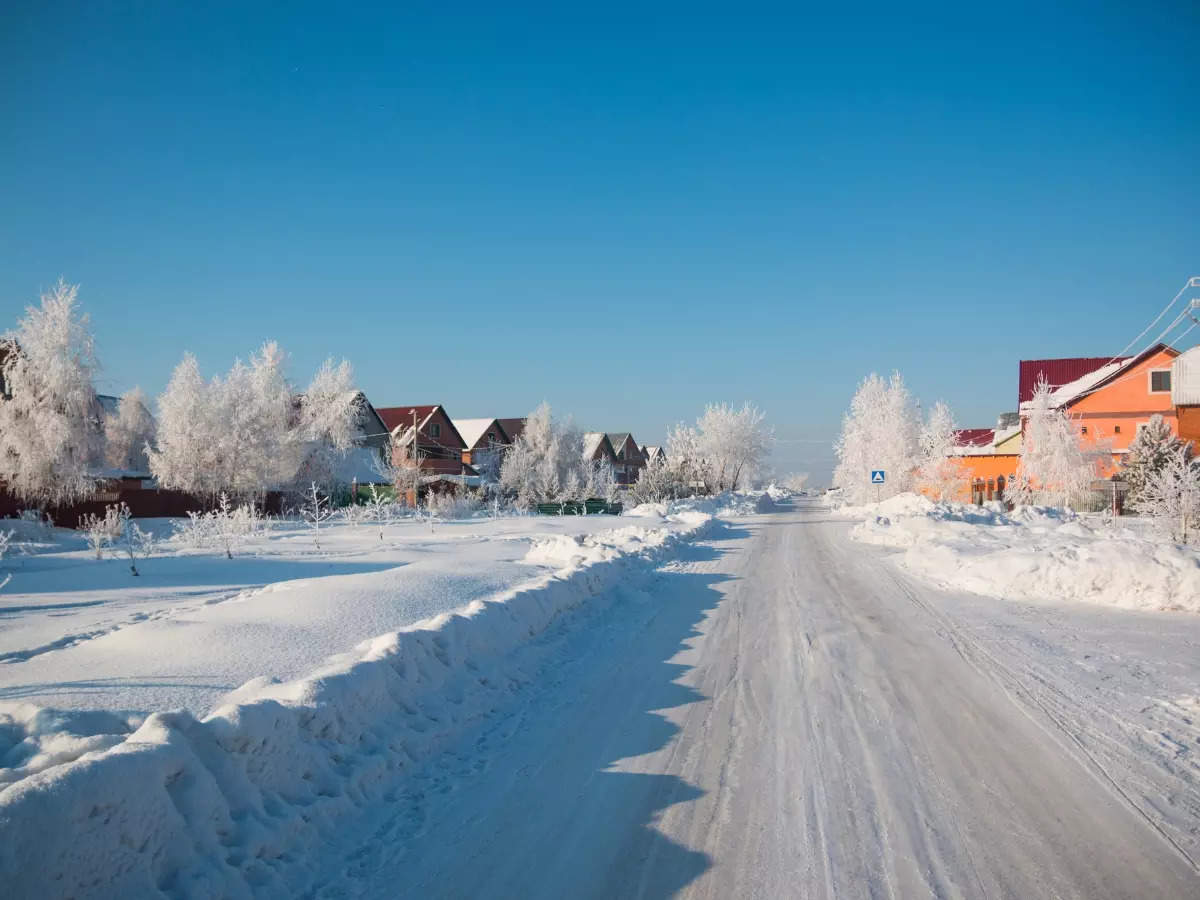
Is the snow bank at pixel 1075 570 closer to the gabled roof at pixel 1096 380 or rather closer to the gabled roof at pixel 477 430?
the gabled roof at pixel 1096 380

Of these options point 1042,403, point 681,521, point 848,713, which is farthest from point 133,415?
point 1042,403

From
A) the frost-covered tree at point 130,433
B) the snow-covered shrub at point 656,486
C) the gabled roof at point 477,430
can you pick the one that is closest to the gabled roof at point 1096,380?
the snow-covered shrub at point 656,486

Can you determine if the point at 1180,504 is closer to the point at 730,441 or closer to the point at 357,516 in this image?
the point at 357,516

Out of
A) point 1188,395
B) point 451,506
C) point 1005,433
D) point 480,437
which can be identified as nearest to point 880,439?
point 1005,433

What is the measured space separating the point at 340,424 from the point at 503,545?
91.8 feet

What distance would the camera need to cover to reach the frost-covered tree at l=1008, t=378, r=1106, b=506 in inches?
1305

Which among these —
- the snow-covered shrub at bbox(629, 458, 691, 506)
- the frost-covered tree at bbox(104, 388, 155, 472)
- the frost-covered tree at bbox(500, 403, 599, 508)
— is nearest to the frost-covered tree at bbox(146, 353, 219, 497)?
the frost-covered tree at bbox(104, 388, 155, 472)

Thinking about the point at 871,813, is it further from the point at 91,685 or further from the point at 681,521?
the point at 681,521

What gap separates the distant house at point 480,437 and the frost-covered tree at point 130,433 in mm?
24076

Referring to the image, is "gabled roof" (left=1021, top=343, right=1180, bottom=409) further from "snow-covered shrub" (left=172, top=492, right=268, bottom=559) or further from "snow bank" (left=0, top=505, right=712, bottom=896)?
"snow bank" (left=0, top=505, right=712, bottom=896)

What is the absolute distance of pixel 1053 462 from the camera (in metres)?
33.5

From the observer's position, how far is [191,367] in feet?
113

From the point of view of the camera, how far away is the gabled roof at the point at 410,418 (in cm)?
5544

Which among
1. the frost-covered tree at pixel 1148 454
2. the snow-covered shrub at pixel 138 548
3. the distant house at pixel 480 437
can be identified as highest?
the distant house at pixel 480 437
